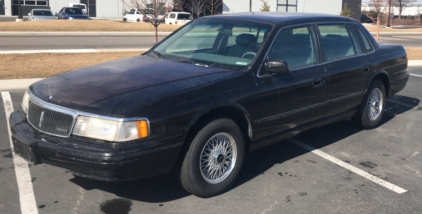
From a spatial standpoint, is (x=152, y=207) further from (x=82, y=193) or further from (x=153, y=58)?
(x=153, y=58)

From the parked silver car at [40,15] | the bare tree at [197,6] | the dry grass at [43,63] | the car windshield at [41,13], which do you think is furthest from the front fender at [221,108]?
the car windshield at [41,13]

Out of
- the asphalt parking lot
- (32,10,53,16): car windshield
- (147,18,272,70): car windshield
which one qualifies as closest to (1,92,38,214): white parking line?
the asphalt parking lot

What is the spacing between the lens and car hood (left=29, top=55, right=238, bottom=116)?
13.2 feet

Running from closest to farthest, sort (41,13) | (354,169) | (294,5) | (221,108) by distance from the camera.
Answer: (221,108)
(354,169)
(41,13)
(294,5)

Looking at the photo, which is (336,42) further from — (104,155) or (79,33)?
(79,33)

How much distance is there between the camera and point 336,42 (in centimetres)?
612

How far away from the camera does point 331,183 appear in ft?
16.3

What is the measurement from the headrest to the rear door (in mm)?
1045

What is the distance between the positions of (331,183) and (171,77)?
2022 millimetres

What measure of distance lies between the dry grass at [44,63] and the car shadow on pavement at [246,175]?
6794 millimetres

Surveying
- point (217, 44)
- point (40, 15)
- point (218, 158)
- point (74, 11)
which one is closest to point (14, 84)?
point (217, 44)

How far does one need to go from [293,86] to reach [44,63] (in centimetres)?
961

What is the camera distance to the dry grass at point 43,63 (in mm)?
11141

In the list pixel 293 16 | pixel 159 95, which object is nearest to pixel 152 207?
pixel 159 95
